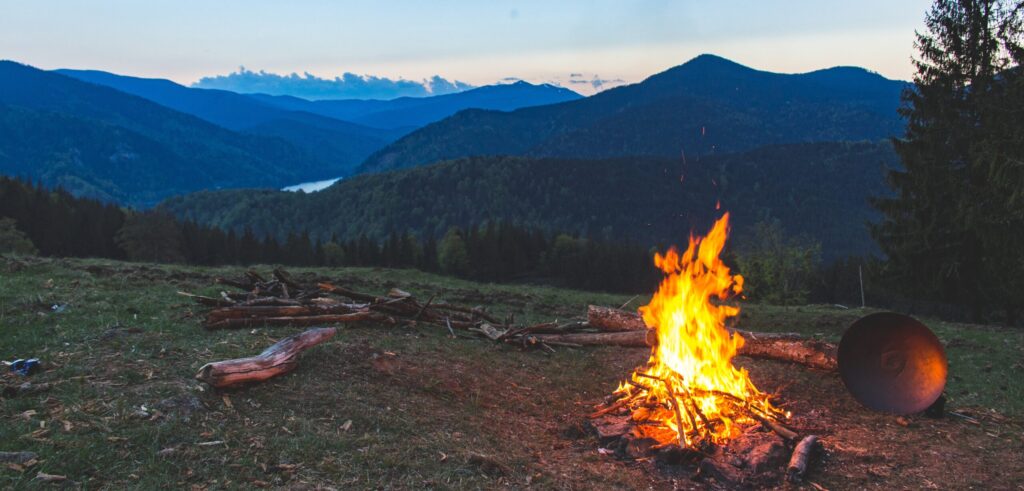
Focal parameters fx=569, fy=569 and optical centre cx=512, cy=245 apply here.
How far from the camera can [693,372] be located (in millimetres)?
9469

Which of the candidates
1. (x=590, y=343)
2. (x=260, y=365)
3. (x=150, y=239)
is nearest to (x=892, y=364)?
(x=590, y=343)

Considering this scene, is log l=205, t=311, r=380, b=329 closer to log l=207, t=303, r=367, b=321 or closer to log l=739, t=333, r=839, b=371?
log l=207, t=303, r=367, b=321

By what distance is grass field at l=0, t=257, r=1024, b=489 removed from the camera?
575 centimetres

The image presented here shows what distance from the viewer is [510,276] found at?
75750 millimetres

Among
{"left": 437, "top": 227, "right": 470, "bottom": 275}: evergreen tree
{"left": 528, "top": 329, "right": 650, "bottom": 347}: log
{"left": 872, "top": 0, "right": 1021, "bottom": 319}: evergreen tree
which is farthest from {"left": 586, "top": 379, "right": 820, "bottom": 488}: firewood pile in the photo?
{"left": 437, "top": 227, "right": 470, "bottom": 275}: evergreen tree

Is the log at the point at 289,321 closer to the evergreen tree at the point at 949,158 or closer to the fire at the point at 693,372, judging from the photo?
the fire at the point at 693,372

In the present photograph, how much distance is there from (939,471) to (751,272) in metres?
41.3

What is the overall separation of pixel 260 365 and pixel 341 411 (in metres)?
1.38

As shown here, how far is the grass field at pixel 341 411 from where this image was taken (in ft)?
18.9

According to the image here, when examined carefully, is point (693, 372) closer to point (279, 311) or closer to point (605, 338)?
point (605, 338)

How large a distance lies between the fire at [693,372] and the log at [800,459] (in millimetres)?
795

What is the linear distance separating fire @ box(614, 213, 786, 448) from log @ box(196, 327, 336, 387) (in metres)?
5.04

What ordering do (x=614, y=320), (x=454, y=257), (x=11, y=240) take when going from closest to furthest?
(x=614, y=320), (x=11, y=240), (x=454, y=257)

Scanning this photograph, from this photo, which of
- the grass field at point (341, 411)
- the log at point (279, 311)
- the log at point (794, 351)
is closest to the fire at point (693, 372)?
the log at point (794, 351)
